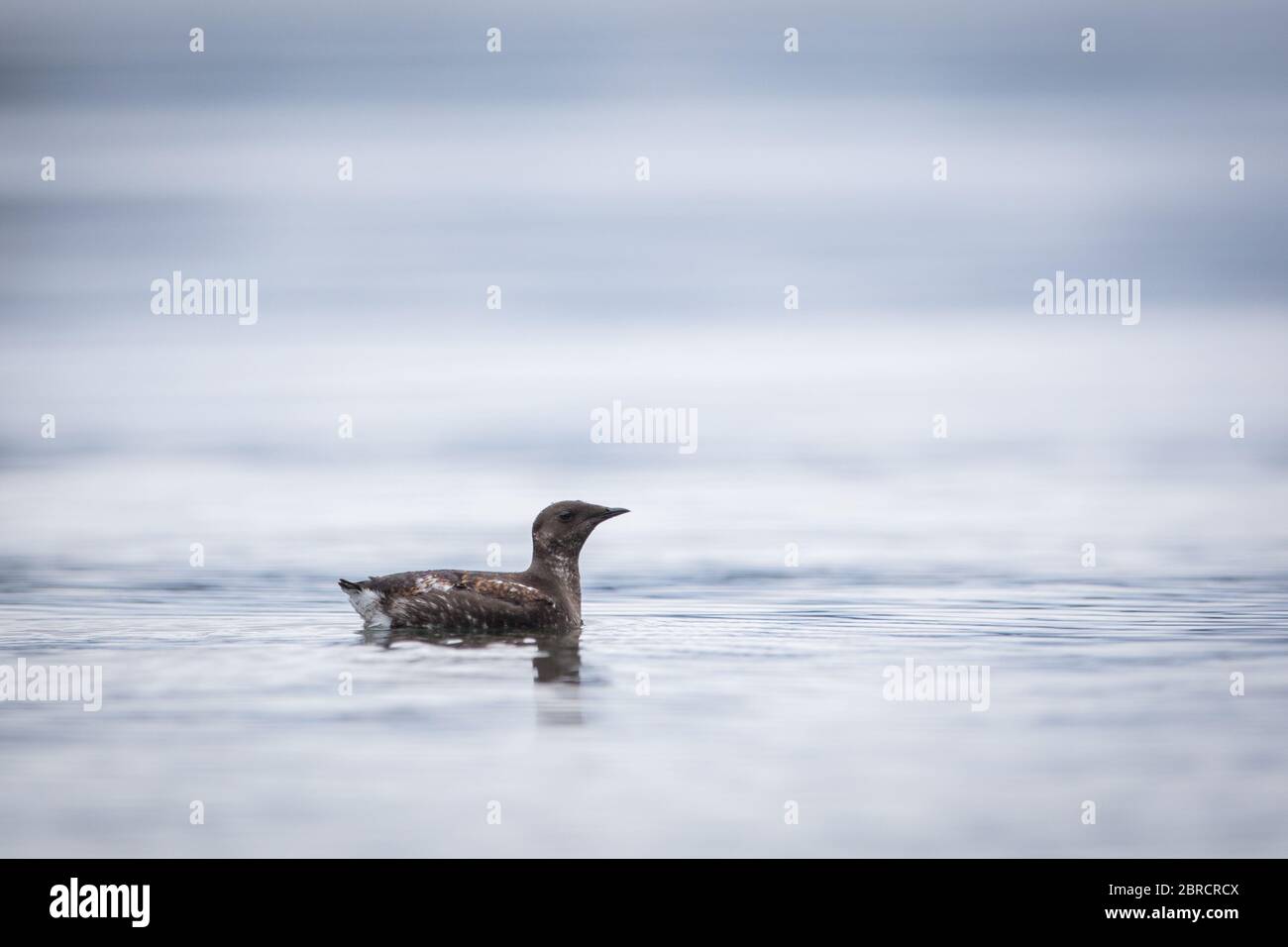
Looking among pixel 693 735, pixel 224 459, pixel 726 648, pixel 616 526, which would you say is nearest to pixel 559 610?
pixel 726 648

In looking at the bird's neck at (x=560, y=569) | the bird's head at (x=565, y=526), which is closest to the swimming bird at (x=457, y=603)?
the bird's neck at (x=560, y=569)

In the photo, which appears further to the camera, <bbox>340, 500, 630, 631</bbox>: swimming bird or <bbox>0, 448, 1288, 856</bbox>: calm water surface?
<bbox>340, 500, 630, 631</bbox>: swimming bird

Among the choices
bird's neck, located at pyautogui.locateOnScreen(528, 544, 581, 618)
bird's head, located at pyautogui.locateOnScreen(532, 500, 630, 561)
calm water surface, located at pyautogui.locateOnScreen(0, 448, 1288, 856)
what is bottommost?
calm water surface, located at pyautogui.locateOnScreen(0, 448, 1288, 856)

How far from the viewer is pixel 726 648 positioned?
412 inches

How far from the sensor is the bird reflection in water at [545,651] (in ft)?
28.4

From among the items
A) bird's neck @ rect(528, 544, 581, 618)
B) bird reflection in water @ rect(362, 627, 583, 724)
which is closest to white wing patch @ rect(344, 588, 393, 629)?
bird reflection in water @ rect(362, 627, 583, 724)

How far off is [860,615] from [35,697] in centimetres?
564

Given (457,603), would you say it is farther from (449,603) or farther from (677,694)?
(677,694)

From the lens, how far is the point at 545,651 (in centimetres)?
1050

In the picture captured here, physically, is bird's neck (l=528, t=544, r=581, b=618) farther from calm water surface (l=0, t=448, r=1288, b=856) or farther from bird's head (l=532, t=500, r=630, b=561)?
calm water surface (l=0, t=448, r=1288, b=856)

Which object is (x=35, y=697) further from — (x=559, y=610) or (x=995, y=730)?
(x=995, y=730)

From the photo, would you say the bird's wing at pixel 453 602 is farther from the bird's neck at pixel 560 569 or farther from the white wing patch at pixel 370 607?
the bird's neck at pixel 560 569

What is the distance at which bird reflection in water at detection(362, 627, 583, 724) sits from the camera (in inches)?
340

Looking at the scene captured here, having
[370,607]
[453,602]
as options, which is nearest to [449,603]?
[453,602]
